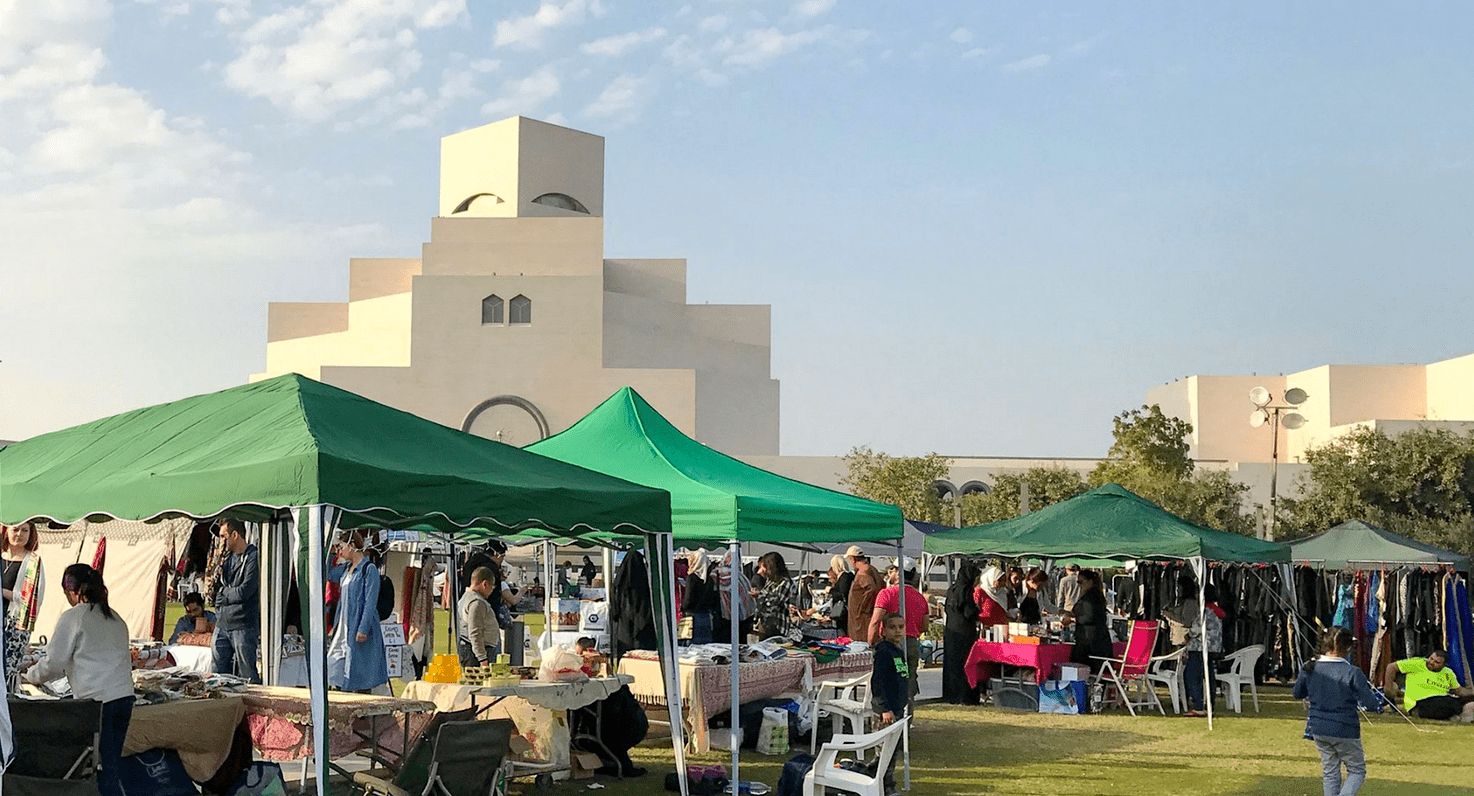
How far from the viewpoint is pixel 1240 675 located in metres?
16.2

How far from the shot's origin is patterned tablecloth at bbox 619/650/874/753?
1111 centimetres

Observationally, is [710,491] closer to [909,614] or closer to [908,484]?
[909,614]

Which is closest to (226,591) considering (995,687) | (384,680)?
(384,680)

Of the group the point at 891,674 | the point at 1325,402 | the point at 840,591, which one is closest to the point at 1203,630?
the point at 840,591

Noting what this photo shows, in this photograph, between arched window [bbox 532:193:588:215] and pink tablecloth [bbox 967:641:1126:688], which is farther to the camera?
arched window [bbox 532:193:588:215]

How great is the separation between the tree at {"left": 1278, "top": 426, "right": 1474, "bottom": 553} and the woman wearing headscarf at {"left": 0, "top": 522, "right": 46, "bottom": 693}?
33996 millimetres

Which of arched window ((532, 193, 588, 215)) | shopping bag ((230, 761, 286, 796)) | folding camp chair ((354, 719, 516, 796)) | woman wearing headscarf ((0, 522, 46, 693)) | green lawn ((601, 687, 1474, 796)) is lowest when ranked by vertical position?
green lawn ((601, 687, 1474, 796))

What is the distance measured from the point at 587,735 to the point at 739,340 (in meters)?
54.1

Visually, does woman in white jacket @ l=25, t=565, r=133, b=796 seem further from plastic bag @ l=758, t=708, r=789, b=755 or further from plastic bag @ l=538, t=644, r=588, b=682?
plastic bag @ l=758, t=708, r=789, b=755

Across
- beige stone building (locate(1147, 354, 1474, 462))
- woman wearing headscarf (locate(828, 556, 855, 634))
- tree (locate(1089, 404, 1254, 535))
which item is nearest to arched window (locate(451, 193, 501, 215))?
tree (locate(1089, 404, 1254, 535))

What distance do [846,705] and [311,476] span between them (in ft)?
15.2

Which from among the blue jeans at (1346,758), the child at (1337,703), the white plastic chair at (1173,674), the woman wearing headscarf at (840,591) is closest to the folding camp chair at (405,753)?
the child at (1337,703)

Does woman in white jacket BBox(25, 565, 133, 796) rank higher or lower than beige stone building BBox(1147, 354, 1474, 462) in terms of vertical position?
lower

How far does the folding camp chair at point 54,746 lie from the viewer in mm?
6840
